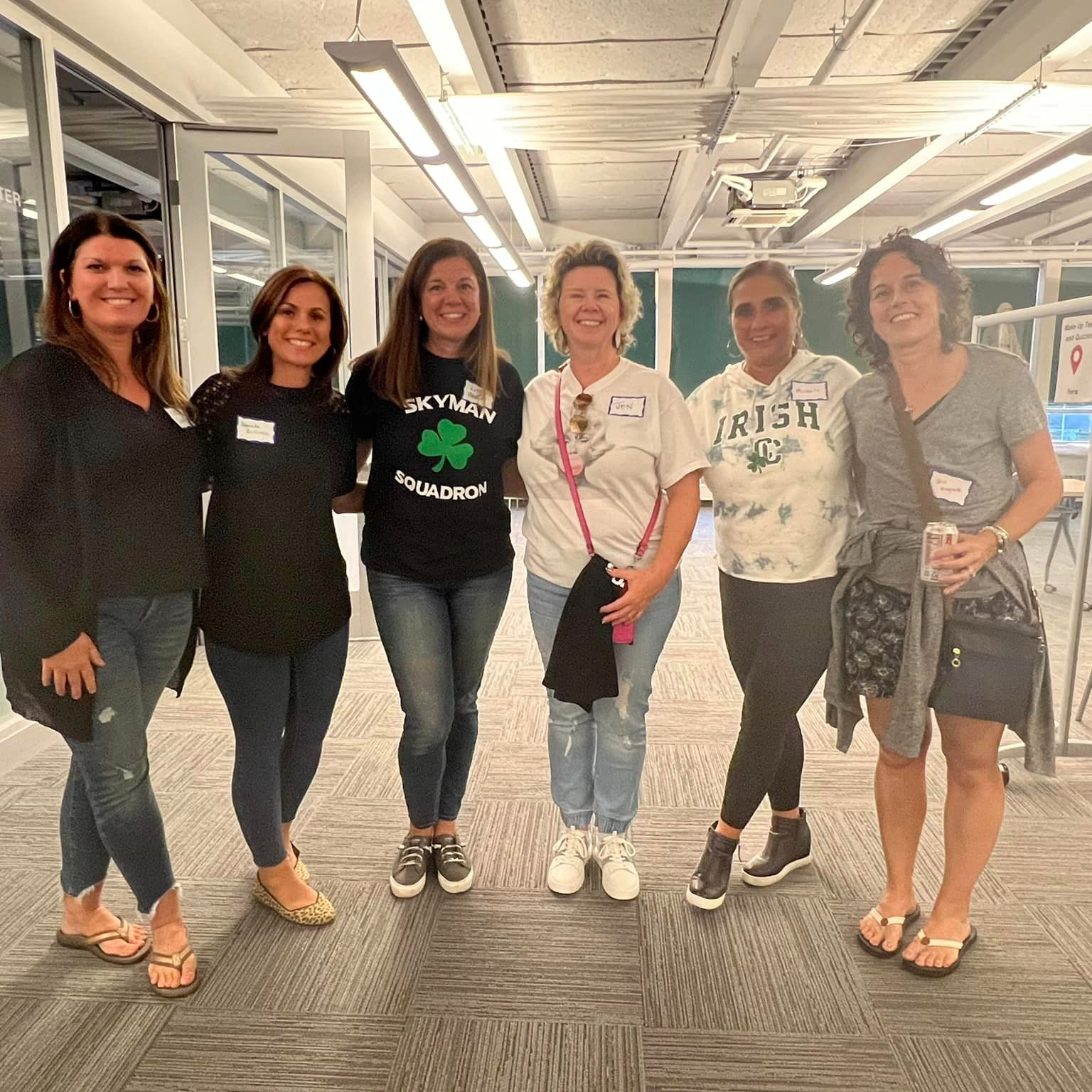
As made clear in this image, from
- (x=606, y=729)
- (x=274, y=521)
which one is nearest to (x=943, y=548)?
(x=606, y=729)

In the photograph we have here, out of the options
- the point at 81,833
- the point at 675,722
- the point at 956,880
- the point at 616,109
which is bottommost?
the point at 675,722

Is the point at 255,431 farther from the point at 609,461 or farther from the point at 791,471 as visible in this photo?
the point at 791,471

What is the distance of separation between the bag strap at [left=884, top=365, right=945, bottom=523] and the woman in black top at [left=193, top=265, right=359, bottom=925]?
1169 millimetres

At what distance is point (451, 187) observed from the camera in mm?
4004

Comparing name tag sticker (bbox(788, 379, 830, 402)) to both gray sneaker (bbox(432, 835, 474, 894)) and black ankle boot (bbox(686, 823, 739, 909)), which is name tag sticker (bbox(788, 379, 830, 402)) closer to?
black ankle boot (bbox(686, 823, 739, 909))

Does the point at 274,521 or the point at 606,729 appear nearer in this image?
the point at 274,521

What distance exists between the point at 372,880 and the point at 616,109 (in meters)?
3.18

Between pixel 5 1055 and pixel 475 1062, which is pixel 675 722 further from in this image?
pixel 5 1055

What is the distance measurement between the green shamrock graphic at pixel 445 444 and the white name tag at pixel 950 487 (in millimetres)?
976

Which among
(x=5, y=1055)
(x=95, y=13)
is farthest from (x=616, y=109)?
(x=5, y=1055)

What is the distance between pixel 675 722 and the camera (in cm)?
325

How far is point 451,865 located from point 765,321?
5.01 ft

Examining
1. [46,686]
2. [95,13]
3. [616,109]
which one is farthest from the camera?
[616,109]

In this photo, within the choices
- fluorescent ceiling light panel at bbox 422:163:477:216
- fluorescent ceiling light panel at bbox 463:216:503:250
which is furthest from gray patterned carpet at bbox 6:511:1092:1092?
fluorescent ceiling light panel at bbox 463:216:503:250
